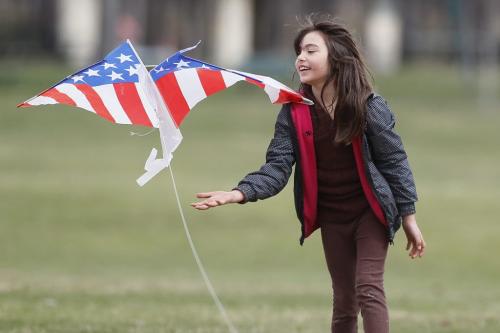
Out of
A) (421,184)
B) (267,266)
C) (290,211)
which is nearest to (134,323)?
(267,266)

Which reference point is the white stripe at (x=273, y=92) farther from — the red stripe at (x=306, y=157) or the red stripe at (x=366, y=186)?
the red stripe at (x=366, y=186)

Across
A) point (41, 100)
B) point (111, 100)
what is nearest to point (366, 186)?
point (111, 100)

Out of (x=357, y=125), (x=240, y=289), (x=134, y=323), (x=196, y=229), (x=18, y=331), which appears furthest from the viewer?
(x=196, y=229)

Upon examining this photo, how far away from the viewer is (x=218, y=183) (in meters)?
22.0

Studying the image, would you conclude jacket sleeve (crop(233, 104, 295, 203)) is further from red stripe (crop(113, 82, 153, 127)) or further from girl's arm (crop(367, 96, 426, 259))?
red stripe (crop(113, 82, 153, 127))

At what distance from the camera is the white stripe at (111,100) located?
661 centimetres

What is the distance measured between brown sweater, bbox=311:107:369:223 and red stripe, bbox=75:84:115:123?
1.04m

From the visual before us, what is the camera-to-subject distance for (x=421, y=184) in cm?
2328

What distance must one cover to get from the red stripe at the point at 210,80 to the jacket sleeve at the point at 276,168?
392 mm

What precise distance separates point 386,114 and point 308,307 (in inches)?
174

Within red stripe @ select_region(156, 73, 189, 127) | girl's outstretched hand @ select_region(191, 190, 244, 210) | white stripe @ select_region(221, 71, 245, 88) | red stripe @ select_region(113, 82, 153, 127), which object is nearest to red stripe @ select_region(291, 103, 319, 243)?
white stripe @ select_region(221, 71, 245, 88)

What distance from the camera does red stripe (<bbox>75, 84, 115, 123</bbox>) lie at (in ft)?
21.5

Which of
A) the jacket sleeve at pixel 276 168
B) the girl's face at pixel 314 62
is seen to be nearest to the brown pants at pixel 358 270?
the jacket sleeve at pixel 276 168

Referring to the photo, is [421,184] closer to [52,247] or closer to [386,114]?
[52,247]
